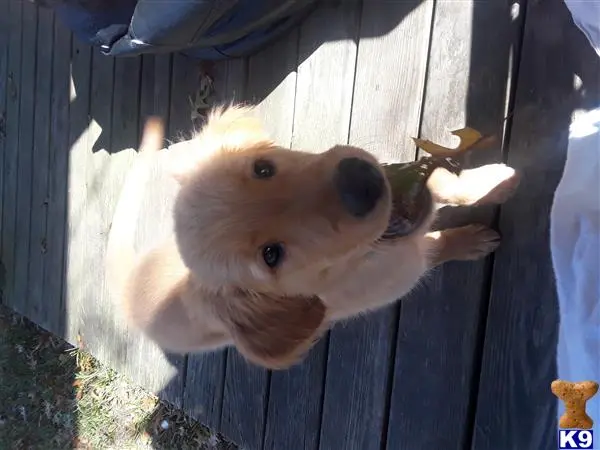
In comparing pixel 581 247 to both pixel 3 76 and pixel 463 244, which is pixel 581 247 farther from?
pixel 3 76

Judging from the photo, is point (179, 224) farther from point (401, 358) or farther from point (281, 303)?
point (401, 358)

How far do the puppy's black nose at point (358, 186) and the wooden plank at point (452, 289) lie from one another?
0.68 metres

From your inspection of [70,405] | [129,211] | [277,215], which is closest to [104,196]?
[129,211]

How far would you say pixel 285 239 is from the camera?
5.41ft

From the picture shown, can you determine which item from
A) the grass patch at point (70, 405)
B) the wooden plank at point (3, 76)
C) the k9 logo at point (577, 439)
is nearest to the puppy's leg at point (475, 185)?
the k9 logo at point (577, 439)

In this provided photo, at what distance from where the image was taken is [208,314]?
1929 mm

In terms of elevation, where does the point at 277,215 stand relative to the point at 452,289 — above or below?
above

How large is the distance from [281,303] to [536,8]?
1279mm

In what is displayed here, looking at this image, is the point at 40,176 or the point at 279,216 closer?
the point at 279,216

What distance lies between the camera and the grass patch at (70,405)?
349cm

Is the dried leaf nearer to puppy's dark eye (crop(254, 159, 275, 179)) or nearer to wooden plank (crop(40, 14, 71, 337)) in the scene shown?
puppy's dark eye (crop(254, 159, 275, 179))

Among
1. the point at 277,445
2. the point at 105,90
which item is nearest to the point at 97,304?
the point at 105,90

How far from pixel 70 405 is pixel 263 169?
9.90 ft

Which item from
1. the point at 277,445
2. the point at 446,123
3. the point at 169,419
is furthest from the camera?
the point at 169,419
